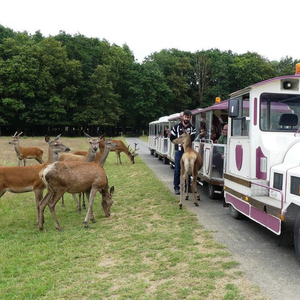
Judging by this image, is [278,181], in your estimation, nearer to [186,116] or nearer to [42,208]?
[186,116]

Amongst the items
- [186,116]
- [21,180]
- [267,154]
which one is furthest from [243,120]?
[21,180]

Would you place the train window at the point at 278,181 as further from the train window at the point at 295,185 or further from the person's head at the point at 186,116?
the person's head at the point at 186,116

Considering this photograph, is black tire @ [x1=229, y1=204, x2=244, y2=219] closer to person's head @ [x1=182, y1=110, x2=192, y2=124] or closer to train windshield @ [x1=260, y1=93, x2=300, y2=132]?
train windshield @ [x1=260, y1=93, x2=300, y2=132]

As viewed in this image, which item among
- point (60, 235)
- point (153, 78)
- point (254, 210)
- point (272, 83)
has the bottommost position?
point (60, 235)

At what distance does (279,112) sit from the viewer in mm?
5445

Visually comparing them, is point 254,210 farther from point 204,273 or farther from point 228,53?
point 228,53

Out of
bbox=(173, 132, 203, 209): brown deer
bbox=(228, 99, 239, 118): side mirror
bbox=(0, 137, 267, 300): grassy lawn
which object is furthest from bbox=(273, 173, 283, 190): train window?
bbox=(173, 132, 203, 209): brown deer

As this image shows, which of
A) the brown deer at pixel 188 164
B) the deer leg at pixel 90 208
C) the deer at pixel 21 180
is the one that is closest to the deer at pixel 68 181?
the deer leg at pixel 90 208

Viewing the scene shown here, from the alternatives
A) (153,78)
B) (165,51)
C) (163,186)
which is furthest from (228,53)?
(163,186)

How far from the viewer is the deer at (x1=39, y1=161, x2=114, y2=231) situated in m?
5.78

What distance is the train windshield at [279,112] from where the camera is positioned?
5.45m

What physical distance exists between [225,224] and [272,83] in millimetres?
2891

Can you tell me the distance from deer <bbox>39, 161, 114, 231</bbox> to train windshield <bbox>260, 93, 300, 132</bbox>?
11.2 ft

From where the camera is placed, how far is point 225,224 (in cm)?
623
